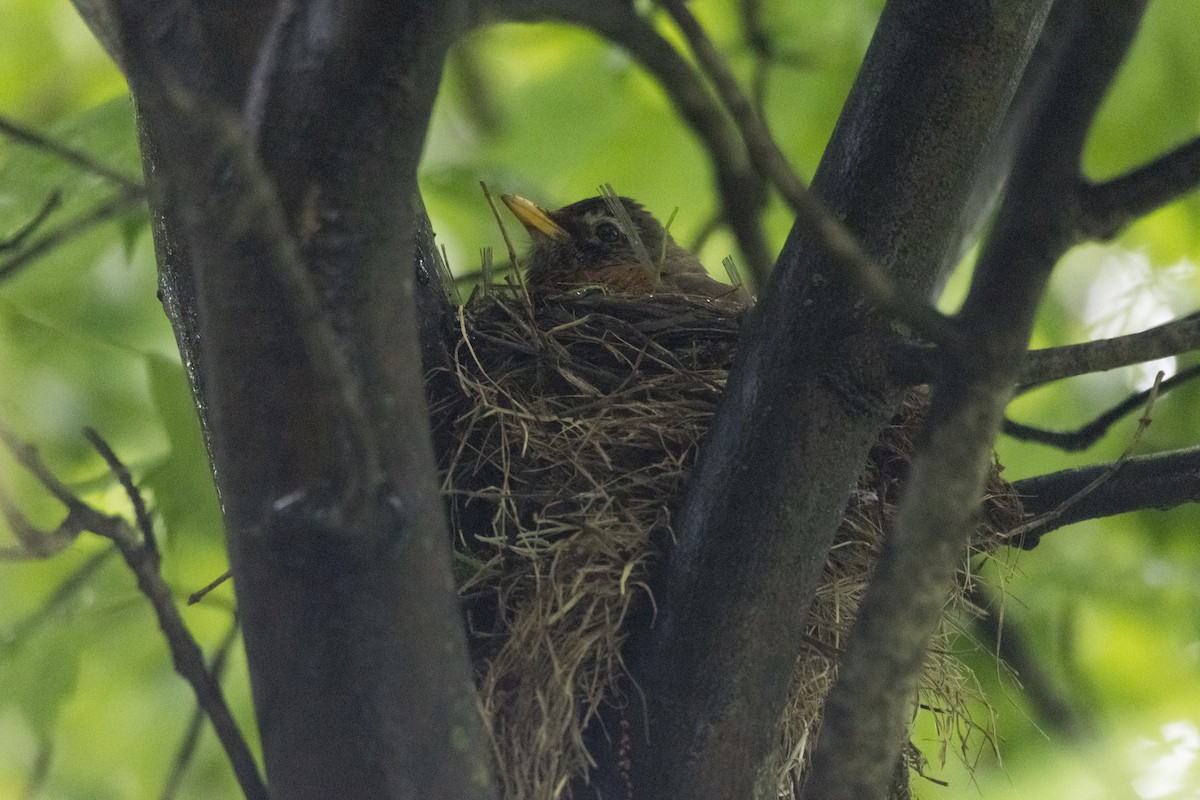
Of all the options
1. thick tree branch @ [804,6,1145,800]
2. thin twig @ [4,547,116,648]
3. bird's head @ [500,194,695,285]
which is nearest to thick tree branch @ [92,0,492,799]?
thick tree branch @ [804,6,1145,800]

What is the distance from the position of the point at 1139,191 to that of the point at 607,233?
2.23 m

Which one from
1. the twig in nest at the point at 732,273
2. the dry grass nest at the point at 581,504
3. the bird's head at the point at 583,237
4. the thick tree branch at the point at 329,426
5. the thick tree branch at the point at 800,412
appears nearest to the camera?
the thick tree branch at the point at 329,426

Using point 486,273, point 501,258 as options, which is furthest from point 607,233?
point 486,273

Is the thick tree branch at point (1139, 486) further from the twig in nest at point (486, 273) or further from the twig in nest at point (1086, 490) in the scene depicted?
the twig in nest at point (486, 273)

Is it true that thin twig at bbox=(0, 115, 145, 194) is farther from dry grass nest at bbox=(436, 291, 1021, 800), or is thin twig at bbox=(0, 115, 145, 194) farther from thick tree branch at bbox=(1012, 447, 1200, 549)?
thick tree branch at bbox=(1012, 447, 1200, 549)

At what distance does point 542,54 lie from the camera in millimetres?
3781

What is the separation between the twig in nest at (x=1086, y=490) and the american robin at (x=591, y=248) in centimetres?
122

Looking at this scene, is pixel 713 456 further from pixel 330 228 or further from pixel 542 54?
pixel 542 54

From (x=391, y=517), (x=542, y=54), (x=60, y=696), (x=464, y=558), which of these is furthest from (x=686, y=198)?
(x=391, y=517)

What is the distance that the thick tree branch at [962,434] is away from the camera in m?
1.24

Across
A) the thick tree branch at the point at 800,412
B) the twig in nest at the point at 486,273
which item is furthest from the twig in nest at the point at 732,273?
the thick tree branch at the point at 800,412

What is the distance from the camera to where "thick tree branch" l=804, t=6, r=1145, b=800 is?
4.06 feet

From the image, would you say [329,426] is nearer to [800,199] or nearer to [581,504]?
[800,199]

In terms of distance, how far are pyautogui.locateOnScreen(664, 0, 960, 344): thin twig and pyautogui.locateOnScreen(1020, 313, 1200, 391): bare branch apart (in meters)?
A: 0.20
